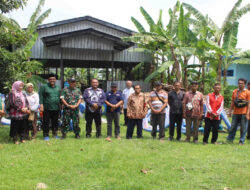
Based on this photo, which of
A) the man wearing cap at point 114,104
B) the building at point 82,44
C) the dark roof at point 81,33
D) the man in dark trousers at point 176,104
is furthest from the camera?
the building at point 82,44

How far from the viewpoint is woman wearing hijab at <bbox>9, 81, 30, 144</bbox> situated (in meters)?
6.30

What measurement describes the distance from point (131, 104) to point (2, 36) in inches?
156

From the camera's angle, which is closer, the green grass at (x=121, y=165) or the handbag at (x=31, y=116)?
the green grass at (x=121, y=165)

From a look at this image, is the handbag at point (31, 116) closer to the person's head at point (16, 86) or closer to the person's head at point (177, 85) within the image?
the person's head at point (16, 86)

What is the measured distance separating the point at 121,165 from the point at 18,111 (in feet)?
10.4

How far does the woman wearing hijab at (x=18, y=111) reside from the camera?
630 cm

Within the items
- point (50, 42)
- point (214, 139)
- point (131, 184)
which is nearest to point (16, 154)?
point (131, 184)

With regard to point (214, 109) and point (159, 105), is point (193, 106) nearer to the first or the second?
point (214, 109)

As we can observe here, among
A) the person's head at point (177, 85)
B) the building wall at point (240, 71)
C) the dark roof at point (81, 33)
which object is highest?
the dark roof at point (81, 33)

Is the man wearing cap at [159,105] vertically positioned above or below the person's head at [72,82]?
below

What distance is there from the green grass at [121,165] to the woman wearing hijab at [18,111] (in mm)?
331

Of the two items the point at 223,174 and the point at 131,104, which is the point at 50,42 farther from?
the point at 223,174

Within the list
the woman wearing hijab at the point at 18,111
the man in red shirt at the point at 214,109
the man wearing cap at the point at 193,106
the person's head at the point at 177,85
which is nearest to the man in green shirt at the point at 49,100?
the woman wearing hijab at the point at 18,111

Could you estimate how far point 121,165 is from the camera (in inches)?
185
